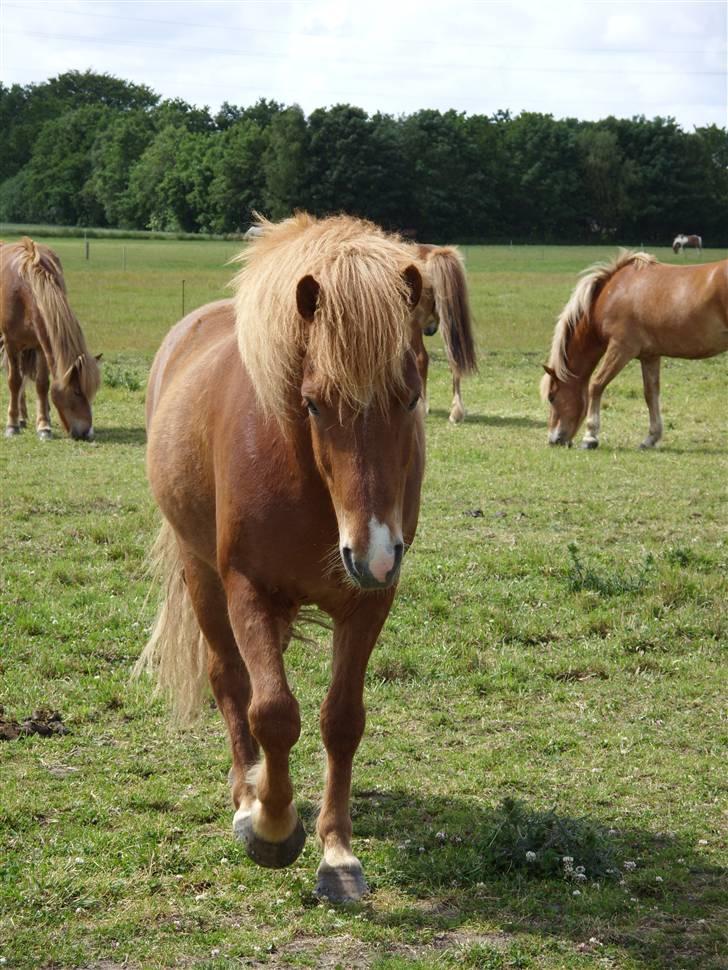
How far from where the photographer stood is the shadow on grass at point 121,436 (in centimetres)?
1288

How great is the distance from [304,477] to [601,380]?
10903 mm

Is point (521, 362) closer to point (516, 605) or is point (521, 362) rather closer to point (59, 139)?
point (516, 605)

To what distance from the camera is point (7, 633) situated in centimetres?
619

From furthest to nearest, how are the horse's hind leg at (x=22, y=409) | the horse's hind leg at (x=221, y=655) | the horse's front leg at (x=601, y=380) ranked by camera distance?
1. the horse's hind leg at (x=22, y=409)
2. the horse's front leg at (x=601, y=380)
3. the horse's hind leg at (x=221, y=655)

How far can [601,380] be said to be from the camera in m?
13.8

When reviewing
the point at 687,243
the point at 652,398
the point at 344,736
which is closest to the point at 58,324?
the point at 652,398

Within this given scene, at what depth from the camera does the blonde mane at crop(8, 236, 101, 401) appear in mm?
12836

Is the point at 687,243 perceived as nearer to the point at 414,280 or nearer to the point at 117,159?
the point at 117,159

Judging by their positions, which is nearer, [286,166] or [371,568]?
[371,568]

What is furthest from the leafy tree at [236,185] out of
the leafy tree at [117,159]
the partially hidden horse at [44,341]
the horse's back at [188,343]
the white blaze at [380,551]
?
the white blaze at [380,551]

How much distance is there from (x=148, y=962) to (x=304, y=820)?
3.80ft

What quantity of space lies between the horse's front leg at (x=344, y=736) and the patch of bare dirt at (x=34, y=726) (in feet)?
5.64

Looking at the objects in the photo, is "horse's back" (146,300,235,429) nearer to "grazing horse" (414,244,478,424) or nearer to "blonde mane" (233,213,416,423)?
"blonde mane" (233,213,416,423)

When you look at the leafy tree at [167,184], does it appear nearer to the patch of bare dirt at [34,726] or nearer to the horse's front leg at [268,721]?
the patch of bare dirt at [34,726]
